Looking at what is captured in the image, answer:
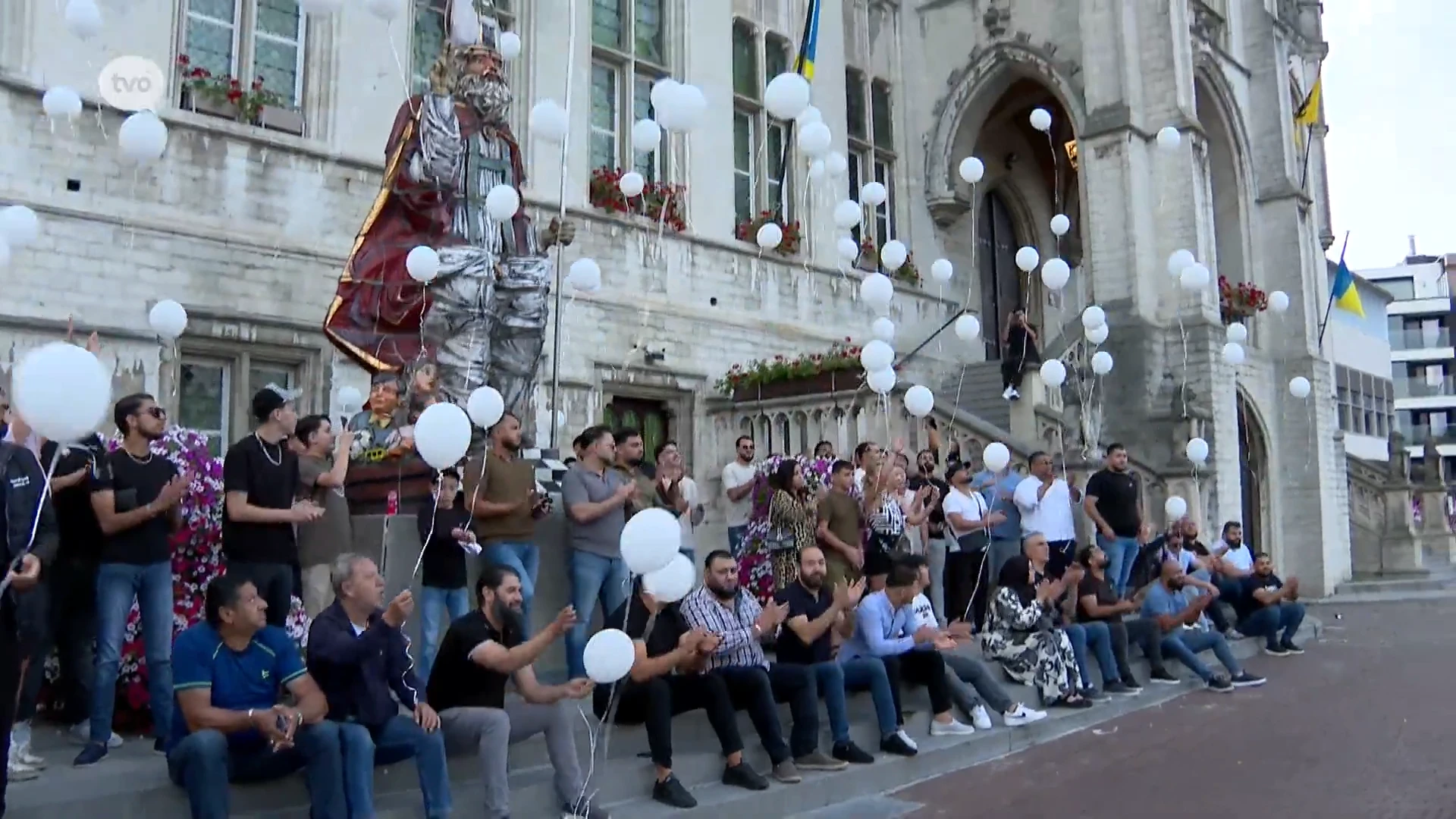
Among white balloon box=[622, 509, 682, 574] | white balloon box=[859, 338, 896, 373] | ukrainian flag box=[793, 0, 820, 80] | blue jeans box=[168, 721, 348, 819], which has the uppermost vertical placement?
ukrainian flag box=[793, 0, 820, 80]

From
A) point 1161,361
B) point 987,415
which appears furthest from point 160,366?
point 1161,361

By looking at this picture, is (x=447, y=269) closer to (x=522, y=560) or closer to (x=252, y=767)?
(x=522, y=560)

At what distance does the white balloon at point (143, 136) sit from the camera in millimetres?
7562

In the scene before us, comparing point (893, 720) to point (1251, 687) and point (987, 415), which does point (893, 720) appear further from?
point (987, 415)

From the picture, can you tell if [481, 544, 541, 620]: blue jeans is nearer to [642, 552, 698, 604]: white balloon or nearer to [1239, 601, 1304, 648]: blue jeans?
[642, 552, 698, 604]: white balloon

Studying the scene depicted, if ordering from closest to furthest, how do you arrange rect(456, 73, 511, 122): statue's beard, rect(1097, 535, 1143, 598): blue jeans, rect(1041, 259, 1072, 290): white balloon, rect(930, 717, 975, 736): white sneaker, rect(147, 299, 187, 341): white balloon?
rect(930, 717, 975, 736): white sneaker < rect(456, 73, 511, 122): statue's beard < rect(147, 299, 187, 341): white balloon < rect(1097, 535, 1143, 598): blue jeans < rect(1041, 259, 1072, 290): white balloon

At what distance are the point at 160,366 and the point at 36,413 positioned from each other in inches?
234

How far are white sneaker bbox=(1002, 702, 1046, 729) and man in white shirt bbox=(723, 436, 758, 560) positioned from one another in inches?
90.8

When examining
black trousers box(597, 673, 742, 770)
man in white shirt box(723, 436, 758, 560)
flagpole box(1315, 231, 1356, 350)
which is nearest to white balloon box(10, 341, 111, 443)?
black trousers box(597, 673, 742, 770)

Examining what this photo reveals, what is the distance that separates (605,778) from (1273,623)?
7844 millimetres

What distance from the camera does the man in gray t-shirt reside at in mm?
6340

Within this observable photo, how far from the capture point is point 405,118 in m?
7.22
